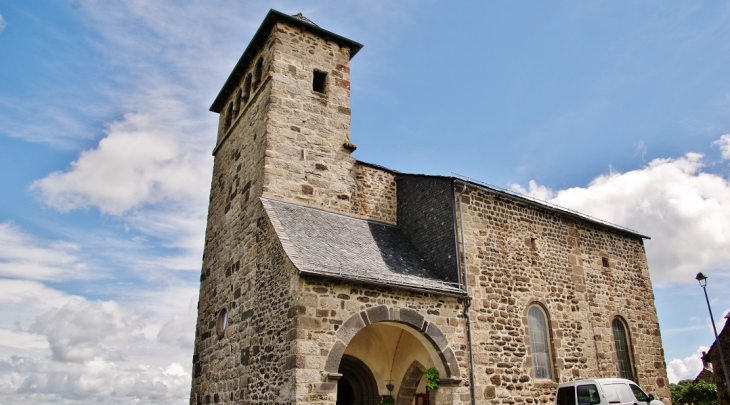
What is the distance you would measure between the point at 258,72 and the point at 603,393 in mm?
11475

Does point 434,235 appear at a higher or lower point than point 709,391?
higher

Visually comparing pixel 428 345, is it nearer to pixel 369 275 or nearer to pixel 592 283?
pixel 369 275

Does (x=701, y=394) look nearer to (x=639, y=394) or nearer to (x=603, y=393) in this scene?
(x=639, y=394)

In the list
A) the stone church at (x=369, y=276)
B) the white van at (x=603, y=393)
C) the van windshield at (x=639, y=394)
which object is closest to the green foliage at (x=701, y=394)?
the stone church at (x=369, y=276)

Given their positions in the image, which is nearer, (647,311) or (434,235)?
(434,235)

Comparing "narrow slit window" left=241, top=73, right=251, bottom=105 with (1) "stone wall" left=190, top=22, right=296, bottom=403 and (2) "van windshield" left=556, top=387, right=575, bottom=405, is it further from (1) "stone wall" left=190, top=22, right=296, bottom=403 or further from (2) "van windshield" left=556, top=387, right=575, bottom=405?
(2) "van windshield" left=556, top=387, right=575, bottom=405

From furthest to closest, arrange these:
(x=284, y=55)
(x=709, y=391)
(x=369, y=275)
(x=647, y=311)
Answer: (x=709, y=391)
(x=647, y=311)
(x=284, y=55)
(x=369, y=275)

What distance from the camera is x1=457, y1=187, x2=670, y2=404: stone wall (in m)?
11.0

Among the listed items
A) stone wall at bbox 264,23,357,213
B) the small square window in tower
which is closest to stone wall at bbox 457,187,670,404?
stone wall at bbox 264,23,357,213

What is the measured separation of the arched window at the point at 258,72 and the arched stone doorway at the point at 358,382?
7.76 metres

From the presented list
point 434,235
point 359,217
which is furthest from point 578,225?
point 359,217

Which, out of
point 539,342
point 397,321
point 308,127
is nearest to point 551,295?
point 539,342

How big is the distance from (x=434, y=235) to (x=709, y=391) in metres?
23.3

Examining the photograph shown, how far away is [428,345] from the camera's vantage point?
1002 cm
